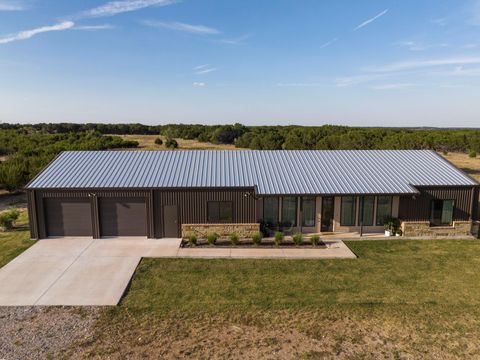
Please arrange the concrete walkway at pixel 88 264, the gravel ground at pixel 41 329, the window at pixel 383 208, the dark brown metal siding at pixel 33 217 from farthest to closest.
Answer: the window at pixel 383 208, the dark brown metal siding at pixel 33 217, the concrete walkway at pixel 88 264, the gravel ground at pixel 41 329

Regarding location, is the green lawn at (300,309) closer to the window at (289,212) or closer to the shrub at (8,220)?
the window at (289,212)

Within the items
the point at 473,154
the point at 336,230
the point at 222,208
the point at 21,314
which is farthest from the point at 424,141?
the point at 21,314

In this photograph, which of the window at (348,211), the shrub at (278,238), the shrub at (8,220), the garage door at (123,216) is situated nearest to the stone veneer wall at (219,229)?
the shrub at (278,238)

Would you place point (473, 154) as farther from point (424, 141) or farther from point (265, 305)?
point (265, 305)

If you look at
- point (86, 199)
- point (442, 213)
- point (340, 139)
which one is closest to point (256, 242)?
point (86, 199)

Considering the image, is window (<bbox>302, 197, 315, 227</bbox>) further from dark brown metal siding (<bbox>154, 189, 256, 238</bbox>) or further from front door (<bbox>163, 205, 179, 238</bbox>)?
front door (<bbox>163, 205, 179, 238</bbox>)

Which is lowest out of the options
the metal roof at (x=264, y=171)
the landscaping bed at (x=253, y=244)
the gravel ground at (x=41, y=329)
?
the gravel ground at (x=41, y=329)

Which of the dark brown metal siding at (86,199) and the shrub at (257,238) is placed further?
the dark brown metal siding at (86,199)

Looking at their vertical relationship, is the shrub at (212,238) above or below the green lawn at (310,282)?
above
